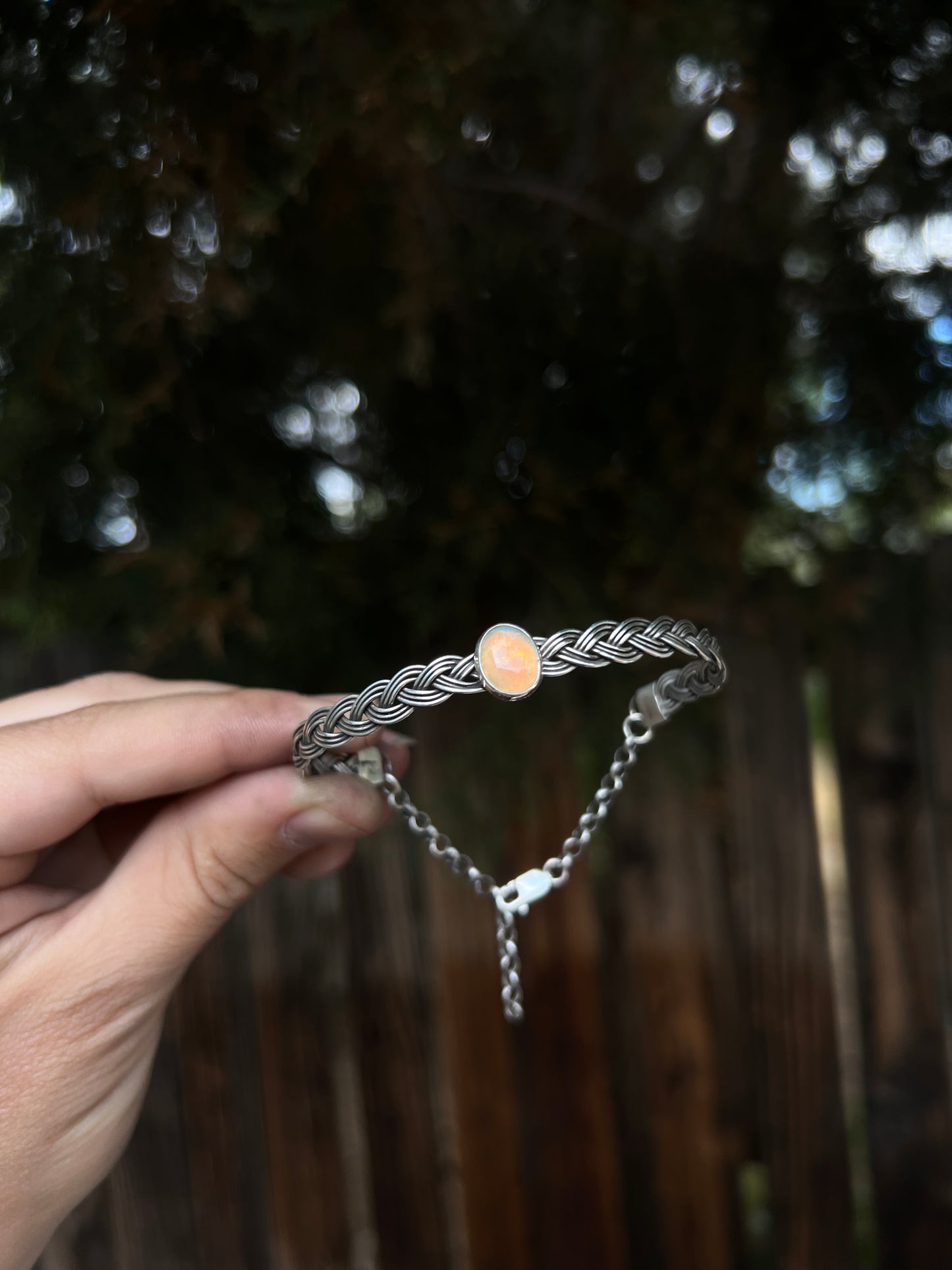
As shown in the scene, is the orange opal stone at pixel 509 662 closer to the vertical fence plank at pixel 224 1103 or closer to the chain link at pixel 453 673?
the chain link at pixel 453 673

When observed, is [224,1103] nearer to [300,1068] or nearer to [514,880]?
[300,1068]

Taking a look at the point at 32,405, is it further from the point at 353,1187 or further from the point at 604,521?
the point at 353,1187

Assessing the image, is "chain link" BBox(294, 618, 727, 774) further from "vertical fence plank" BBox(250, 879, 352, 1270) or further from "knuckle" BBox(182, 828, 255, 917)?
"vertical fence plank" BBox(250, 879, 352, 1270)

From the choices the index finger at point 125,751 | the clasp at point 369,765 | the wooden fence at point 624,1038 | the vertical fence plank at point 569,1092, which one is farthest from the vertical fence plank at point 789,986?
the index finger at point 125,751

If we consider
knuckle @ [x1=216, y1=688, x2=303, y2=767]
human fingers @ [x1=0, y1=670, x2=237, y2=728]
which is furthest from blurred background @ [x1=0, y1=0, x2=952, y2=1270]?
knuckle @ [x1=216, y1=688, x2=303, y2=767]

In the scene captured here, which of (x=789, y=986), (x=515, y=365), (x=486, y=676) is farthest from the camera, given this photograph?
(x=789, y=986)

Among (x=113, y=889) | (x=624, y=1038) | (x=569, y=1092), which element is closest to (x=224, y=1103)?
(x=569, y=1092)

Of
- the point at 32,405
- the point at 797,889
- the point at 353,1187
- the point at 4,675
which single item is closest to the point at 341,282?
the point at 32,405
